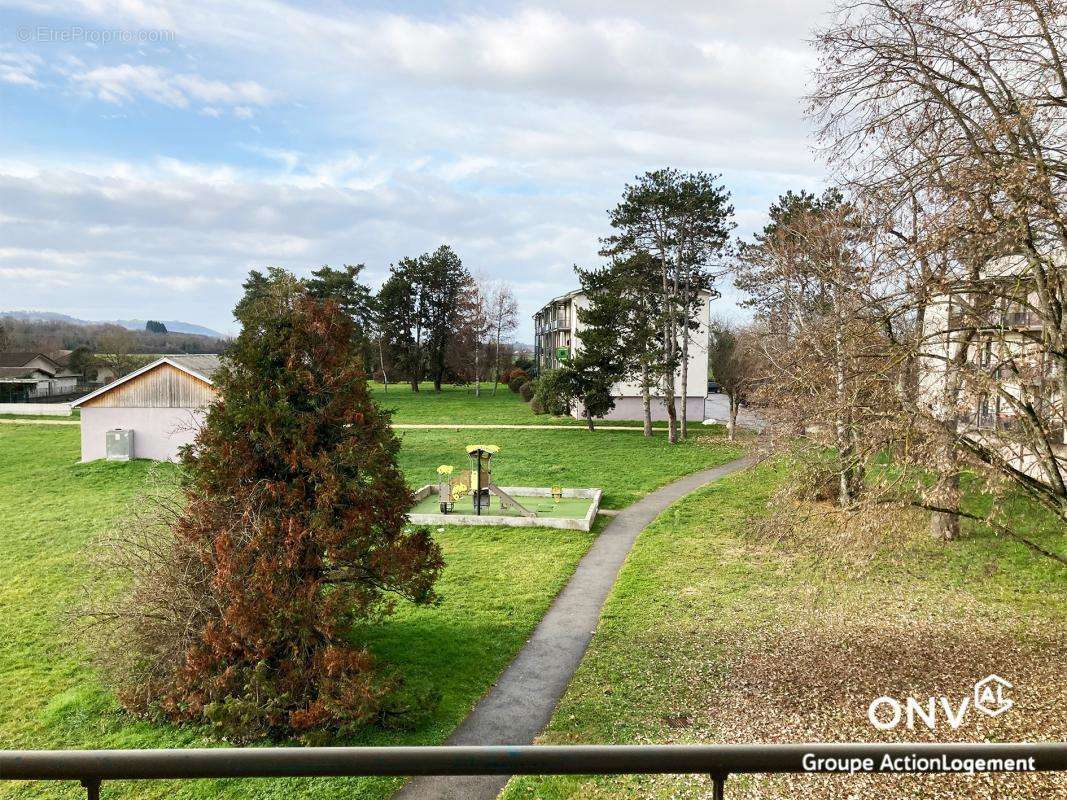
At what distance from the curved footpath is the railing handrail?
654 centimetres

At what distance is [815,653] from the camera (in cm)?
1238

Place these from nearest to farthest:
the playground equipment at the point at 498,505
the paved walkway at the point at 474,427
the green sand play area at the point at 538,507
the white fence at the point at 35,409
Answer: the playground equipment at the point at 498,505
the green sand play area at the point at 538,507
the paved walkway at the point at 474,427
the white fence at the point at 35,409

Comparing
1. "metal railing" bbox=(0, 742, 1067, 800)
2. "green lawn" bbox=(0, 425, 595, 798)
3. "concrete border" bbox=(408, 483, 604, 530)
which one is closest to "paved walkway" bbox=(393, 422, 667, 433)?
"concrete border" bbox=(408, 483, 604, 530)

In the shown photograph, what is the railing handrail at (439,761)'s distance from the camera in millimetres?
1818

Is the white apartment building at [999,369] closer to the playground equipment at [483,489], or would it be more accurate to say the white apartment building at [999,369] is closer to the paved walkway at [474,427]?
the playground equipment at [483,489]

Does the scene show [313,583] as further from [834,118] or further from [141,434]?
[141,434]

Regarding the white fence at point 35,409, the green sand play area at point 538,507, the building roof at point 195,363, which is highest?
the building roof at point 195,363

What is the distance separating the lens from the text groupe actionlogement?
192 centimetres

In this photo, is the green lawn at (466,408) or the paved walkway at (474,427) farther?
the green lawn at (466,408)

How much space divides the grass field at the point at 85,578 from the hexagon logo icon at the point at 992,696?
736 centimetres

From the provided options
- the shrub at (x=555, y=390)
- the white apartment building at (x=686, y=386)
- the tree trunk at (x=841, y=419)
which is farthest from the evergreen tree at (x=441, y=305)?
the tree trunk at (x=841, y=419)

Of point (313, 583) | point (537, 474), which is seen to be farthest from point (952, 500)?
point (537, 474)

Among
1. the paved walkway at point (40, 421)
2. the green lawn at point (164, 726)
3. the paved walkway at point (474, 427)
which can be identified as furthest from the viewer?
the paved walkway at point (40, 421)

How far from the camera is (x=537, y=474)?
1260 inches
